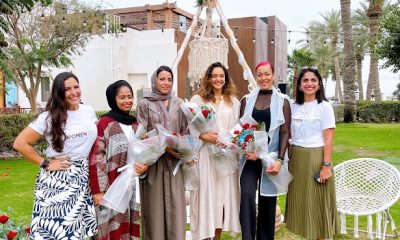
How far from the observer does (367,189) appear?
437cm

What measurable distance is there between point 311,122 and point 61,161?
194cm

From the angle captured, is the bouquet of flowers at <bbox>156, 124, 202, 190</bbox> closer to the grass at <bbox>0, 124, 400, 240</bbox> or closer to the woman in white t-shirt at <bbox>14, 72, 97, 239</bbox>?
the woman in white t-shirt at <bbox>14, 72, 97, 239</bbox>

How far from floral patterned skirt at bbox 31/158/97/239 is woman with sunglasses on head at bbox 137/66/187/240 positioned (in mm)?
551

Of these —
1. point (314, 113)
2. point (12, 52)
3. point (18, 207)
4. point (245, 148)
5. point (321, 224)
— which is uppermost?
point (12, 52)

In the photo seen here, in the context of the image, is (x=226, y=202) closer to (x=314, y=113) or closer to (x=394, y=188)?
(x=314, y=113)

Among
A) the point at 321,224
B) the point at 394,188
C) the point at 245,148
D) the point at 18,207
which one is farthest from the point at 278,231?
the point at 18,207

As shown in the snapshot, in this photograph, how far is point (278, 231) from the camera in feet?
14.3

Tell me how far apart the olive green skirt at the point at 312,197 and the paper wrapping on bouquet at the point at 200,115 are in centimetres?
76

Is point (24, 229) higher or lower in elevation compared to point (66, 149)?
lower

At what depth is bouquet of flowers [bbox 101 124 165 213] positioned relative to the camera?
288cm

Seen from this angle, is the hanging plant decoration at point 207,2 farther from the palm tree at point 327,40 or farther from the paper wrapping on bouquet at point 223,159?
the palm tree at point 327,40

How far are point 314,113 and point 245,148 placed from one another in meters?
Answer: 0.65

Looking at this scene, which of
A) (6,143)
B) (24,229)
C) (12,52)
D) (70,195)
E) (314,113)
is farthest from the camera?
(12,52)

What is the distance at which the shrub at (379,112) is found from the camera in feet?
67.8
